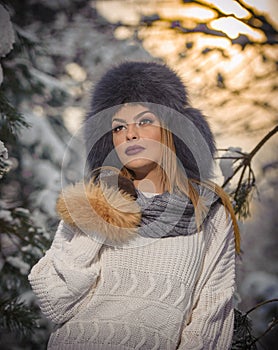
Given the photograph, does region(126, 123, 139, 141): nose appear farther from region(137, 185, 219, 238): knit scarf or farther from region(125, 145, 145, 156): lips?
region(137, 185, 219, 238): knit scarf

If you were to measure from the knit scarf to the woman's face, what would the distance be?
0.08 metres

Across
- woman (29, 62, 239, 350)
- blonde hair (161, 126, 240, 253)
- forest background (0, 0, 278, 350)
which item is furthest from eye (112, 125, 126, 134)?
forest background (0, 0, 278, 350)

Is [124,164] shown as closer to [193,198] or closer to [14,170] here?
[193,198]

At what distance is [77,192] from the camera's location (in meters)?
1.11

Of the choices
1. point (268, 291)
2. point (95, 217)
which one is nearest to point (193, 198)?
point (95, 217)

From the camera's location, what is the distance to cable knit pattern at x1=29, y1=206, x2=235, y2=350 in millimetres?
1047

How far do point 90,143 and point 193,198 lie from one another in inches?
12.4

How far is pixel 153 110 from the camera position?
1.19 m

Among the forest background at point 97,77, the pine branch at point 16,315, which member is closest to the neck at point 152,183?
the forest background at point 97,77

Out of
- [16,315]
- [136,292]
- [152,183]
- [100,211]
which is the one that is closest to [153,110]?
[152,183]

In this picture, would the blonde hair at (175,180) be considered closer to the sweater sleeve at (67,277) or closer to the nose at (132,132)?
the nose at (132,132)

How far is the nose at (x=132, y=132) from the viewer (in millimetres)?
1170

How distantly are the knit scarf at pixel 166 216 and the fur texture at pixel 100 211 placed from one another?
0.03m

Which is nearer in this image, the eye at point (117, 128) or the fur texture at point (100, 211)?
the fur texture at point (100, 211)
